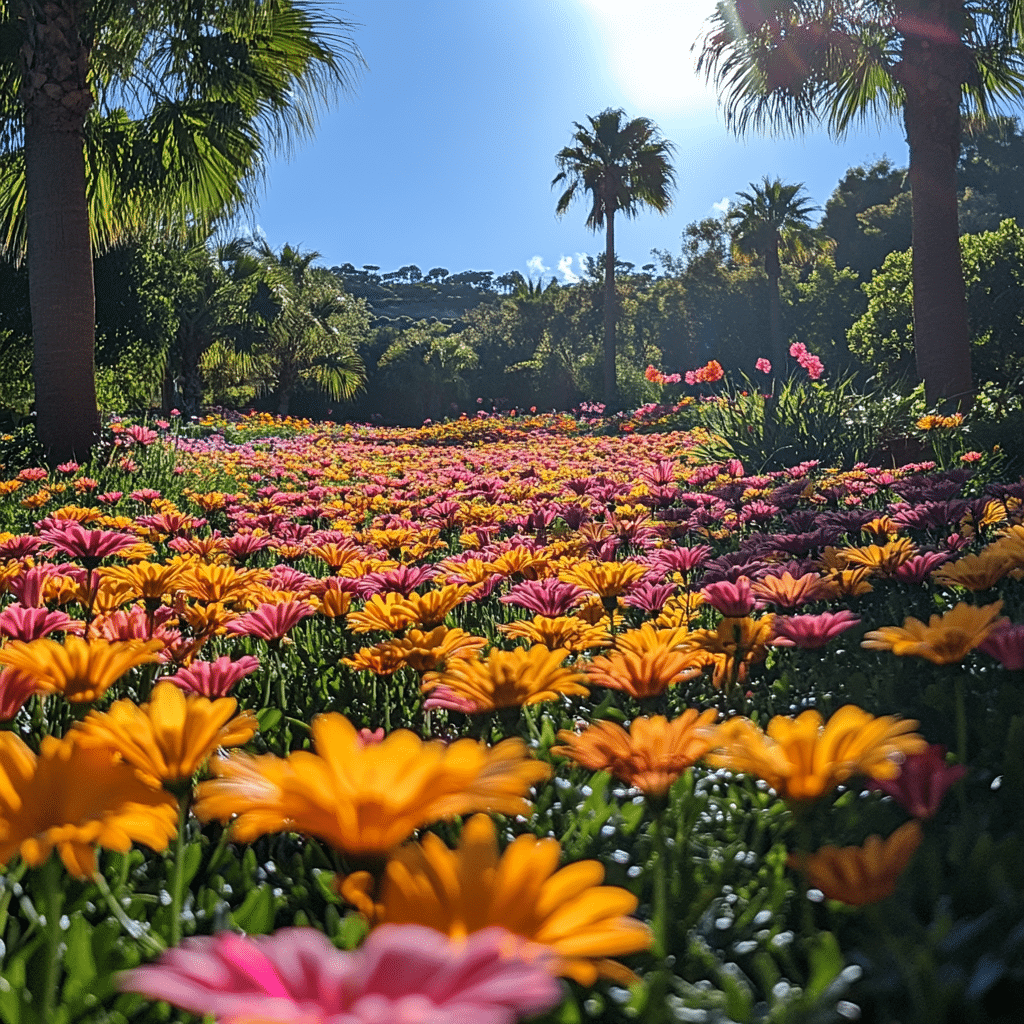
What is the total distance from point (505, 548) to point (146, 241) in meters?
10.5

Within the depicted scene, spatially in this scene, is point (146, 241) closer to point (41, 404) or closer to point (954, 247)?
point (41, 404)

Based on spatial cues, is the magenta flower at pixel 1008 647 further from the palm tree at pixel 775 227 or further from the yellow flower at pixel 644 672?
the palm tree at pixel 775 227

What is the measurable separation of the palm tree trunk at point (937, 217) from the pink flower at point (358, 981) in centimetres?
778

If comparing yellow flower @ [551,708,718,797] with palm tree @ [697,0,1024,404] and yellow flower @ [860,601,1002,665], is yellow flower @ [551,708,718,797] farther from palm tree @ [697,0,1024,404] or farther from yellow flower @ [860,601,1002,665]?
palm tree @ [697,0,1024,404]

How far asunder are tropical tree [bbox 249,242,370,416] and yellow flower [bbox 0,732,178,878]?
21670mm

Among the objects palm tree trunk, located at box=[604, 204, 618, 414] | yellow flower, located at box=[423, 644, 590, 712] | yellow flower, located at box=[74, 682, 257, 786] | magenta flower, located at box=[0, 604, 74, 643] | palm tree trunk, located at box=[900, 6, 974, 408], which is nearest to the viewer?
yellow flower, located at box=[74, 682, 257, 786]

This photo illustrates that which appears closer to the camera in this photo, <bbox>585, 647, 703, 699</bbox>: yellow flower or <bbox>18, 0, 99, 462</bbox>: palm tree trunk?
<bbox>585, 647, 703, 699</bbox>: yellow flower

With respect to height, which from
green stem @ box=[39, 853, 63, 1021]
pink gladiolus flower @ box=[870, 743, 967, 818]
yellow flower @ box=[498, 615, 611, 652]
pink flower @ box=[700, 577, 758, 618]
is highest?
pink flower @ box=[700, 577, 758, 618]

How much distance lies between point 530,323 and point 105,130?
2553 cm

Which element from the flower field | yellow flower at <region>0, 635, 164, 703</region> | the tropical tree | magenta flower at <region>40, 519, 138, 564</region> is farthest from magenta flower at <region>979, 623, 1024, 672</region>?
the tropical tree

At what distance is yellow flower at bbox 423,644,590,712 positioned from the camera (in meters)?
0.91

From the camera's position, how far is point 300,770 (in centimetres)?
52

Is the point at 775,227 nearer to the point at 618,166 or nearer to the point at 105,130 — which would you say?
the point at 618,166

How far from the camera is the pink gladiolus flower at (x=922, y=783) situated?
0.69m
